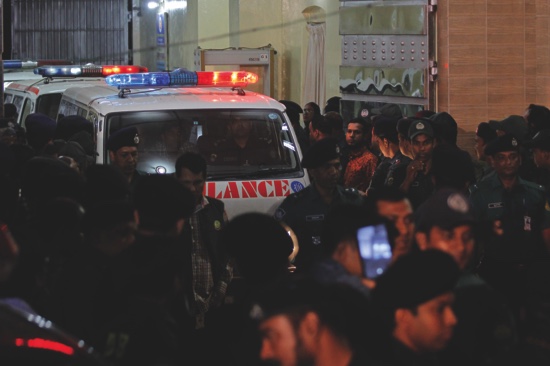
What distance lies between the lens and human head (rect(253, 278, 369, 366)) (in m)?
3.49

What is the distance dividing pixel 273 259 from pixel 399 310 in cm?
97

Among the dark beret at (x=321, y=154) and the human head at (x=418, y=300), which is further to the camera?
the dark beret at (x=321, y=154)

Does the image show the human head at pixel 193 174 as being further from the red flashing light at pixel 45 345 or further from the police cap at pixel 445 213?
the red flashing light at pixel 45 345

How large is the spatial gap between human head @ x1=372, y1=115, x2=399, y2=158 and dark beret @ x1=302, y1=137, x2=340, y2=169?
2446mm

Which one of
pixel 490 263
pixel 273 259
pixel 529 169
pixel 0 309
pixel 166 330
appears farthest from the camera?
pixel 529 169

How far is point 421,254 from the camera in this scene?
4113mm

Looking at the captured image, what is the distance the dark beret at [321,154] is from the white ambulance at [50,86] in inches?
202

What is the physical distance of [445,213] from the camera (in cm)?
567

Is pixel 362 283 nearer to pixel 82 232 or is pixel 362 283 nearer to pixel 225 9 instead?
pixel 82 232

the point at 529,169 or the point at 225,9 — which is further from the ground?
the point at 225,9

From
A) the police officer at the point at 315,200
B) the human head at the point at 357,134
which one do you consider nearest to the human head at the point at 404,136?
the human head at the point at 357,134

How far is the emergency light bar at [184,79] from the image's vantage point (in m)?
10.4

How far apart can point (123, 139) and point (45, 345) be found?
5216 mm

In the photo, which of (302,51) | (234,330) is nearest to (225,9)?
(302,51)
